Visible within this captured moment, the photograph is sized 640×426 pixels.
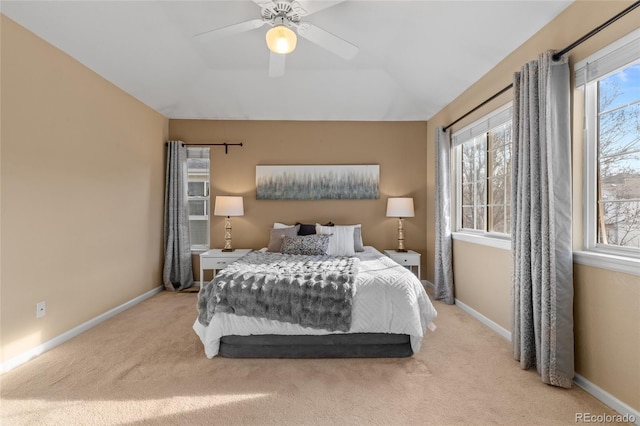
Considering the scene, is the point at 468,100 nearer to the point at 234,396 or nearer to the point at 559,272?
the point at 559,272

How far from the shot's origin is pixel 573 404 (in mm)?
1907

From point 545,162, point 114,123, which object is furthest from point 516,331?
point 114,123

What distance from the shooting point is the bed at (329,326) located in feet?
8.01

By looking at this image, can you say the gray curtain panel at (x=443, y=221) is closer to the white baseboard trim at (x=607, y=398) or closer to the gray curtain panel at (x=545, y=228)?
the gray curtain panel at (x=545, y=228)

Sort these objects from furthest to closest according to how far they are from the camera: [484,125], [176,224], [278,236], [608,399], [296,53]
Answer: [176,224]
[278,236]
[296,53]
[484,125]
[608,399]

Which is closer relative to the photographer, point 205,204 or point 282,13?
point 282,13

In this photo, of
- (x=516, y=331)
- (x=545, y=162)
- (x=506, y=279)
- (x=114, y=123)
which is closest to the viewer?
(x=545, y=162)

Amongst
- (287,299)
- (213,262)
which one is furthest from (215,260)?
(287,299)

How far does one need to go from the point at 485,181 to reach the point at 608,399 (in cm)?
217

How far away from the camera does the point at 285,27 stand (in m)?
2.15

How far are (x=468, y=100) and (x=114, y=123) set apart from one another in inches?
153

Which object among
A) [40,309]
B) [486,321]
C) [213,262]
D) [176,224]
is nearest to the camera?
[40,309]

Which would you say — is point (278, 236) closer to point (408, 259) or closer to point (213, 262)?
point (213, 262)

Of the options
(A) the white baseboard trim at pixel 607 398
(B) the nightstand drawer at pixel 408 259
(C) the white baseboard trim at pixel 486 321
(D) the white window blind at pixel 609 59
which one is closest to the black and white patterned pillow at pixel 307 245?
(B) the nightstand drawer at pixel 408 259
